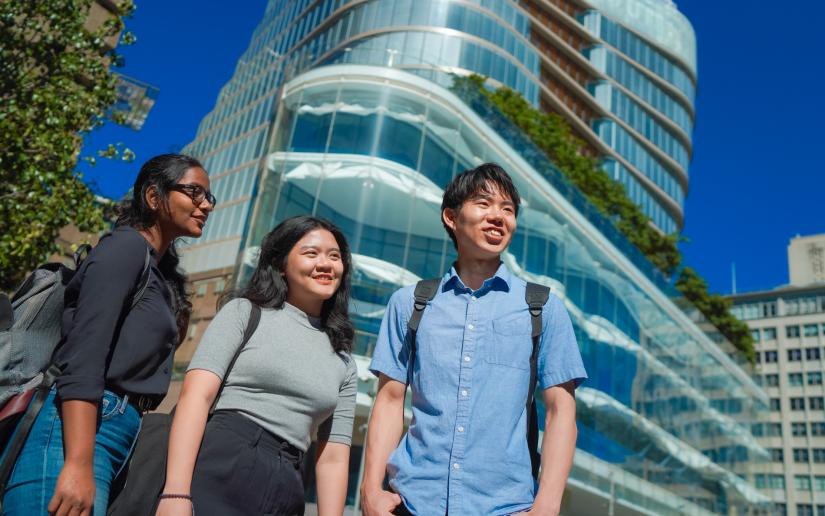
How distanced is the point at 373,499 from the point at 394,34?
35352mm

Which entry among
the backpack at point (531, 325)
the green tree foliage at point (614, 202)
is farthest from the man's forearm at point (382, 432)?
the green tree foliage at point (614, 202)

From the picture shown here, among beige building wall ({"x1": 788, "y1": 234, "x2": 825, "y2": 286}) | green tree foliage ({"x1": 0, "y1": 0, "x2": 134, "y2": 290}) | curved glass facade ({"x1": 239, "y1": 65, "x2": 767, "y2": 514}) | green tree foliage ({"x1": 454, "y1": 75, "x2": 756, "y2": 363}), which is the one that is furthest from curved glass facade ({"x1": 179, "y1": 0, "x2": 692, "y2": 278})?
beige building wall ({"x1": 788, "y1": 234, "x2": 825, "y2": 286})

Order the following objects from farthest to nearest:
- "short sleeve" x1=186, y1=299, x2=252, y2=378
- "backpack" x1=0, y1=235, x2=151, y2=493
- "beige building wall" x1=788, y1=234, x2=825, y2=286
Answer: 1. "beige building wall" x1=788, y1=234, x2=825, y2=286
2. "short sleeve" x1=186, y1=299, x2=252, y2=378
3. "backpack" x1=0, y1=235, x2=151, y2=493

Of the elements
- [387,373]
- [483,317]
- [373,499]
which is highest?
[483,317]

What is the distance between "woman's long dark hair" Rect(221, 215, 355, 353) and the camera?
2.79 metres

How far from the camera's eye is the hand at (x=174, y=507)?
2.10 m

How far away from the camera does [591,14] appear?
49750 millimetres

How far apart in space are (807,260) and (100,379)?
304ft

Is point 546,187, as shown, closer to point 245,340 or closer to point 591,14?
point 245,340

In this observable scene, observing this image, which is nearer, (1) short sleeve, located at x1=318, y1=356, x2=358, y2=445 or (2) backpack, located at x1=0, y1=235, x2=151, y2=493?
(2) backpack, located at x1=0, y1=235, x2=151, y2=493

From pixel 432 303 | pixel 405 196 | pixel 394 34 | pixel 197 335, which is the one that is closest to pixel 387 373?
pixel 432 303

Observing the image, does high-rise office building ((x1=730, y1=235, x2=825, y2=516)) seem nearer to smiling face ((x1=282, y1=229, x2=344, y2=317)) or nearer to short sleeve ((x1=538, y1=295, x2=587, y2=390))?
short sleeve ((x1=538, y1=295, x2=587, y2=390))

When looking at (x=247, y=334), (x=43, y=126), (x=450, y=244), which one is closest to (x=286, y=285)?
(x=247, y=334)

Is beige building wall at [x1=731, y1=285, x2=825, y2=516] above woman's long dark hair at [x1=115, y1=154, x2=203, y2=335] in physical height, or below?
above
